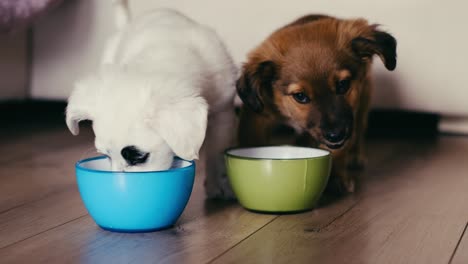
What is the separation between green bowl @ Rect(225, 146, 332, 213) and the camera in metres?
1.60

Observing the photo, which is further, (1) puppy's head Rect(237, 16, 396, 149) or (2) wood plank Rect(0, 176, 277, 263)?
(1) puppy's head Rect(237, 16, 396, 149)

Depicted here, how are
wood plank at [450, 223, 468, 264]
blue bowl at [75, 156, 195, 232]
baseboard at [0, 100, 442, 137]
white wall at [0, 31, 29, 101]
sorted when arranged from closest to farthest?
wood plank at [450, 223, 468, 264], blue bowl at [75, 156, 195, 232], white wall at [0, 31, 29, 101], baseboard at [0, 100, 442, 137]

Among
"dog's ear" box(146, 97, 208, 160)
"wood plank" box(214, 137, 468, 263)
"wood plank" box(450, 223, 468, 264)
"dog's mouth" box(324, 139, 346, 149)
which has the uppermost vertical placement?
"dog's ear" box(146, 97, 208, 160)

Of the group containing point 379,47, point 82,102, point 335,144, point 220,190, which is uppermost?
point 379,47

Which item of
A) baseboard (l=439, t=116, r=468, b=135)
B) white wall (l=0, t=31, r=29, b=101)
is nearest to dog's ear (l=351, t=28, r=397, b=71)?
baseboard (l=439, t=116, r=468, b=135)

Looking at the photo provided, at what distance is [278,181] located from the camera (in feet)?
5.25

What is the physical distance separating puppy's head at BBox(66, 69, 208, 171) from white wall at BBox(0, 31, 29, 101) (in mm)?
1609

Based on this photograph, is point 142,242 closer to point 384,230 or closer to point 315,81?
point 384,230

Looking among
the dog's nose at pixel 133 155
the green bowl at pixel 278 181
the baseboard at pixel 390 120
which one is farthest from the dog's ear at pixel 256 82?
the baseboard at pixel 390 120

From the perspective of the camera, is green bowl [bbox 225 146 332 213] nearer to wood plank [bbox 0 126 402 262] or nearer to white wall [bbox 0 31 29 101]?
wood plank [bbox 0 126 402 262]

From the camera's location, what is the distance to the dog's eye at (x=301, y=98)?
1.88m

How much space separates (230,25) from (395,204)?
4.33 ft

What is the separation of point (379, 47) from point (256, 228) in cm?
71

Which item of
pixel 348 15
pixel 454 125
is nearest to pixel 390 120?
pixel 454 125
